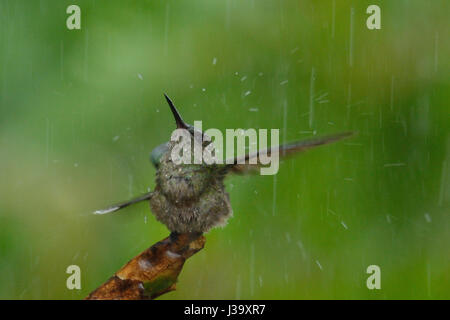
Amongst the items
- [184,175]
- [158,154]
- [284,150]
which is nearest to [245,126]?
[158,154]

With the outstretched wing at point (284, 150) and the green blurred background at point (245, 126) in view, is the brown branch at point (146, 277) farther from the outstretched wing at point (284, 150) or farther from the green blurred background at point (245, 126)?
the green blurred background at point (245, 126)

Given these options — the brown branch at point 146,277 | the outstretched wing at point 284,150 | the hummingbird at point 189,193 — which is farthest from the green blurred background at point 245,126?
the brown branch at point 146,277

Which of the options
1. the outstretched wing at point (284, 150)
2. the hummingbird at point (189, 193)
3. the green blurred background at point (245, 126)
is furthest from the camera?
the green blurred background at point (245, 126)

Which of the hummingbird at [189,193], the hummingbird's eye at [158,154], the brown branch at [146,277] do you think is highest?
the hummingbird's eye at [158,154]

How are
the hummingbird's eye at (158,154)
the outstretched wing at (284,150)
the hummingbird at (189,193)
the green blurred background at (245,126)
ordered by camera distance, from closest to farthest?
the outstretched wing at (284,150), the hummingbird at (189,193), the hummingbird's eye at (158,154), the green blurred background at (245,126)

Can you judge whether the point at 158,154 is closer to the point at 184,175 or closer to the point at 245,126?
the point at 184,175

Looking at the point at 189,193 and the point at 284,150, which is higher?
the point at 284,150

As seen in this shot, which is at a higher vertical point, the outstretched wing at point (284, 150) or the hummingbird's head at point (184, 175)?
the outstretched wing at point (284, 150)
